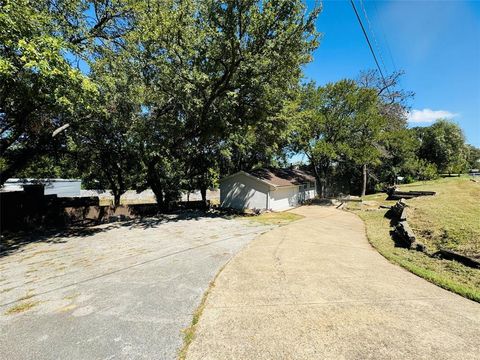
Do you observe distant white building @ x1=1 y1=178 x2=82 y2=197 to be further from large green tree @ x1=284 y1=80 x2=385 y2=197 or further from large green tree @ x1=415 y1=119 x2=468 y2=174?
large green tree @ x1=415 y1=119 x2=468 y2=174

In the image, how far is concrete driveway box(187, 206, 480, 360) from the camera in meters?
3.84

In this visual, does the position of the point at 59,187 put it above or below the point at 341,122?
below

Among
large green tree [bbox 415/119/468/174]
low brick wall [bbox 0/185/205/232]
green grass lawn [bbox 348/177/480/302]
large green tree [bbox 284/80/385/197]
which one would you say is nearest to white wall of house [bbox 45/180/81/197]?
low brick wall [bbox 0/185/205/232]

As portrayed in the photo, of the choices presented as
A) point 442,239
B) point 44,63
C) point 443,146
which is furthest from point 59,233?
point 443,146

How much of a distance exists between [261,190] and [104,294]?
1765cm

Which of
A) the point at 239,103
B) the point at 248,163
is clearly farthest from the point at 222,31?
the point at 248,163

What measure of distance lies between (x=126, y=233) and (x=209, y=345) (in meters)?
10.6

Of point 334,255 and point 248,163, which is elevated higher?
point 248,163

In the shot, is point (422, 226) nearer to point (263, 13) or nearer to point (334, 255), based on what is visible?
point (334, 255)

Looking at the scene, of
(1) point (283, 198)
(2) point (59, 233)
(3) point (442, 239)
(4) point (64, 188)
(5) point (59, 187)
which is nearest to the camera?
(3) point (442, 239)

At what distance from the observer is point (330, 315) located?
478cm

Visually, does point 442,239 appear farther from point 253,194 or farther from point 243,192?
point 243,192

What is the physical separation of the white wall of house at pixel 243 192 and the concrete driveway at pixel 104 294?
36.8ft

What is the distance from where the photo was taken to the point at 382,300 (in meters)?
5.41
